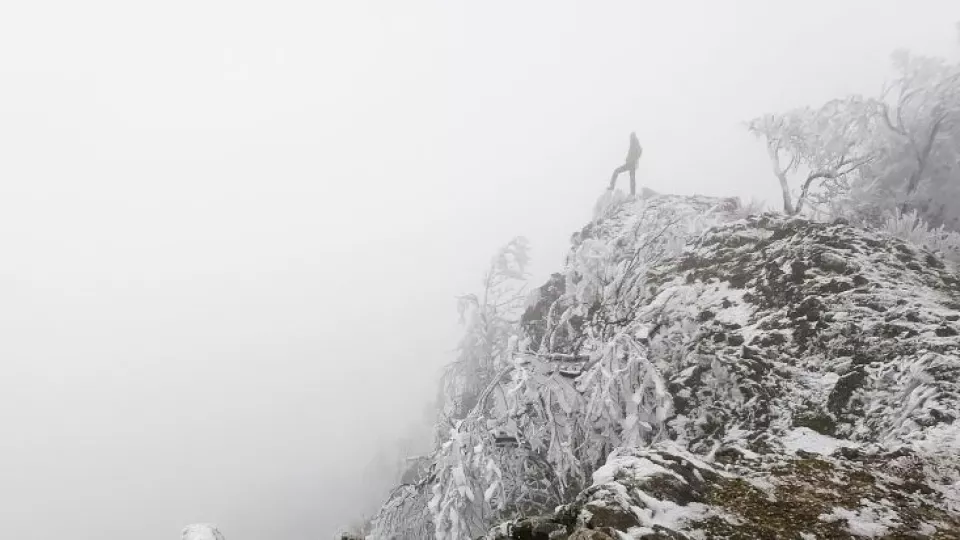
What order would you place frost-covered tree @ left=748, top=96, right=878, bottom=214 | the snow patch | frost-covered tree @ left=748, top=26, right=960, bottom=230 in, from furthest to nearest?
frost-covered tree @ left=748, top=96, right=878, bottom=214 < frost-covered tree @ left=748, top=26, right=960, bottom=230 < the snow patch

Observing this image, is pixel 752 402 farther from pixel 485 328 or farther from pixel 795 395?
pixel 485 328

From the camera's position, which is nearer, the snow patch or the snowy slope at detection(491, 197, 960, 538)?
the snowy slope at detection(491, 197, 960, 538)

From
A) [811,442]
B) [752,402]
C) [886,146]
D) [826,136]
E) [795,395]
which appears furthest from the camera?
[826,136]

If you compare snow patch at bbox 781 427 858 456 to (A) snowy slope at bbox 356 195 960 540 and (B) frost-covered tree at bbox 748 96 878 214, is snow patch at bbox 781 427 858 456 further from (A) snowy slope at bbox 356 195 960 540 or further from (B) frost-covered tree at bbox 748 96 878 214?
(B) frost-covered tree at bbox 748 96 878 214

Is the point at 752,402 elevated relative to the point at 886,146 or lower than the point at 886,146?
lower

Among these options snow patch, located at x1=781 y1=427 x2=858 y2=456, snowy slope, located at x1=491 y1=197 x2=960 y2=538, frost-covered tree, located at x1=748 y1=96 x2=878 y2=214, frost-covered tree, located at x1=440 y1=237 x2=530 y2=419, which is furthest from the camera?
frost-covered tree, located at x1=440 y1=237 x2=530 y2=419

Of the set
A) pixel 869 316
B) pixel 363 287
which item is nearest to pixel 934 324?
pixel 869 316

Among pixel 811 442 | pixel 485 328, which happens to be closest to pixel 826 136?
pixel 485 328

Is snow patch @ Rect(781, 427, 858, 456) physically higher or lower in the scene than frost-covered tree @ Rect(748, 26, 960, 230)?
lower

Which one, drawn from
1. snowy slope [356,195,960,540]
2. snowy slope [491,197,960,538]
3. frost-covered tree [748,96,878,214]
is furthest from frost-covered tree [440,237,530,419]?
frost-covered tree [748,96,878,214]

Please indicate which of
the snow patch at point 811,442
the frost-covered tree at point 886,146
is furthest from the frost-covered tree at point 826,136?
the snow patch at point 811,442

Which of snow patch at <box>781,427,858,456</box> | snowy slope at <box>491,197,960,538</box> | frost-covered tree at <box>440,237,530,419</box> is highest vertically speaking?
snowy slope at <box>491,197,960,538</box>

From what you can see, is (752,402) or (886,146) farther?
(886,146)

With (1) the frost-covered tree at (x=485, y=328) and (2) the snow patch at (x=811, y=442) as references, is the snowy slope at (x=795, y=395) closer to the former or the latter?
(2) the snow patch at (x=811, y=442)
